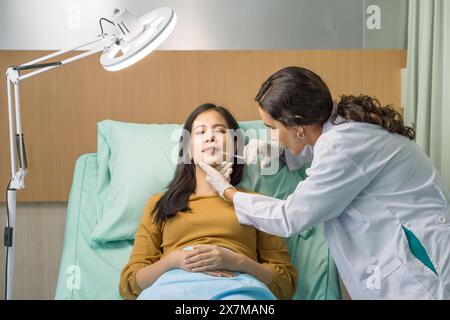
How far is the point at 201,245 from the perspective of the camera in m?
1.75

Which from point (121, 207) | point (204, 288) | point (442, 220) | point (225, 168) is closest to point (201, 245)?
point (204, 288)

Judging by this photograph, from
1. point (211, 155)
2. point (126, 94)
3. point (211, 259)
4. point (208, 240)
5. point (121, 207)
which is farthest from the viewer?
point (126, 94)

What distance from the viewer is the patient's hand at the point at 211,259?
5.50 ft

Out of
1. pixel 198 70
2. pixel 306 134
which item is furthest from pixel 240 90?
pixel 306 134

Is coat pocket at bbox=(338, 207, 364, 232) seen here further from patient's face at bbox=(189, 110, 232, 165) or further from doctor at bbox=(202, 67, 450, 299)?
patient's face at bbox=(189, 110, 232, 165)

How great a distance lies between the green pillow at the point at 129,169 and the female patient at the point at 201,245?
0.33 feet

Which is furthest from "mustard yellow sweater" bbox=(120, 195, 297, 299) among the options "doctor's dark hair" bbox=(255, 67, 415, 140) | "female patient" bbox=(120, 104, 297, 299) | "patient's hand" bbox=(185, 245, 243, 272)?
"doctor's dark hair" bbox=(255, 67, 415, 140)

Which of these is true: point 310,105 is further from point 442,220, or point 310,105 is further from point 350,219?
point 442,220

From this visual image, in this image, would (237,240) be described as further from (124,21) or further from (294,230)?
(124,21)

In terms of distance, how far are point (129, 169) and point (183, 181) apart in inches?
9.2

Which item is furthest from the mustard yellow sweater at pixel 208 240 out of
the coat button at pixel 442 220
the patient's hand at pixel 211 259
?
the coat button at pixel 442 220

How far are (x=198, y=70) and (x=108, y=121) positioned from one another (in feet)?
1.35

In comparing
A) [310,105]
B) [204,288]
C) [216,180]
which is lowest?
[204,288]

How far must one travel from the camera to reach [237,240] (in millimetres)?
1848
